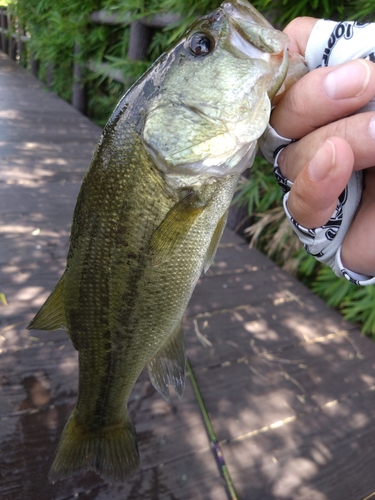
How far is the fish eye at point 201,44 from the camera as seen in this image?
102 centimetres

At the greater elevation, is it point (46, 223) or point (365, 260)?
point (365, 260)

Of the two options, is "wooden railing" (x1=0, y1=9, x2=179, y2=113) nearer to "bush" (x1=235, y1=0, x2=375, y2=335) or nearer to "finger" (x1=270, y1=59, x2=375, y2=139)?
"bush" (x1=235, y1=0, x2=375, y2=335)

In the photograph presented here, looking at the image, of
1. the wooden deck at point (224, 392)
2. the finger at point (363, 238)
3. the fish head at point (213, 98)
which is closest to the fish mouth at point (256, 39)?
the fish head at point (213, 98)

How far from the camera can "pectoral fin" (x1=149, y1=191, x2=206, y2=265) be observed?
1.04 m

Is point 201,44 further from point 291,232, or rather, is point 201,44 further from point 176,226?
point 291,232

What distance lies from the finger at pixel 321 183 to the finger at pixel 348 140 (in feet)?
0.16

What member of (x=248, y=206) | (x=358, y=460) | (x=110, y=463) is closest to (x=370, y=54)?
(x=110, y=463)

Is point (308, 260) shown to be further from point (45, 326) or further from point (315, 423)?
point (45, 326)

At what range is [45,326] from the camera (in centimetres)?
125

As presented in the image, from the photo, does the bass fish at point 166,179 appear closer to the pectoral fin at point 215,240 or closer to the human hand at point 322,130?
the pectoral fin at point 215,240

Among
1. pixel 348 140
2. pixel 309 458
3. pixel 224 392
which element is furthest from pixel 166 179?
pixel 309 458

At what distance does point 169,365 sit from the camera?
4.42 feet

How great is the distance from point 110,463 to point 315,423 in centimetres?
122

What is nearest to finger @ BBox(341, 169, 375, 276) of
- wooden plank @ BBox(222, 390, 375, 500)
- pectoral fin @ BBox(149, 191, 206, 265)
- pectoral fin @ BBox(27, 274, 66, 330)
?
pectoral fin @ BBox(149, 191, 206, 265)
